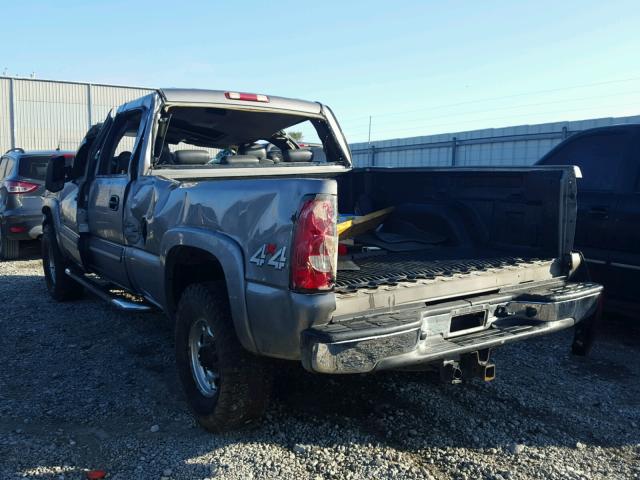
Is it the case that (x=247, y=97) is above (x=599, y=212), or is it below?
above

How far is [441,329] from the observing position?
291cm

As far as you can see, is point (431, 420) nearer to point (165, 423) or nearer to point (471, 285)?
point (471, 285)

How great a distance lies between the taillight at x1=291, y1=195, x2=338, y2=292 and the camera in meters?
2.58

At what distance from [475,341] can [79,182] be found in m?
4.29

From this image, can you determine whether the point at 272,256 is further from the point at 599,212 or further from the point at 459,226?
the point at 599,212

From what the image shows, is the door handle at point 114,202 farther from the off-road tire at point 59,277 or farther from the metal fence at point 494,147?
the metal fence at point 494,147

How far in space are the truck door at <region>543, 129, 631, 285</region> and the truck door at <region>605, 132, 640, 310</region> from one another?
0.05m

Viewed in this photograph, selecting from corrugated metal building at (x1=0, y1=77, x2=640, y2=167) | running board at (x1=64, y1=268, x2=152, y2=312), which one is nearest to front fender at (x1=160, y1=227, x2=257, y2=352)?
running board at (x1=64, y1=268, x2=152, y2=312)

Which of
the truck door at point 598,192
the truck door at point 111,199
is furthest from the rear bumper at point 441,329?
the truck door at point 111,199

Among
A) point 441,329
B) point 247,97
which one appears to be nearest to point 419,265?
point 441,329

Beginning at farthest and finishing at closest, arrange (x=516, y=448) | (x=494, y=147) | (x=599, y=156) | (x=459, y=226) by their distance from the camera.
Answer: (x=494, y=147) → (x=599, y=156) → (x=459, y=226) → (x=516, y=448)

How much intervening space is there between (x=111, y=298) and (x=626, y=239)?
4.22m

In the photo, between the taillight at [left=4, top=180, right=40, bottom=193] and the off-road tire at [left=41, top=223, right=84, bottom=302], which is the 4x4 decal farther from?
the taillight at [left=4, top=180, right=40, bottom=193]

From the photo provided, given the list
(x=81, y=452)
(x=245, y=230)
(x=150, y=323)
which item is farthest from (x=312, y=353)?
(x=150, y=323)
